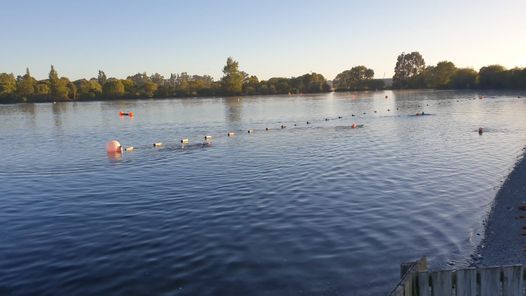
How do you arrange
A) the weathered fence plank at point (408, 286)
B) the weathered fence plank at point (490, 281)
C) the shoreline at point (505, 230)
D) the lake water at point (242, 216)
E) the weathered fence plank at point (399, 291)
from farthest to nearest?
the shoreline at point (505, 230)
the lake water at point (242, 216)
the weathered fence plank at point (490, 281)
the weathered fence plank at point (408, 286)
the weathered fence plank at point (399, 291)

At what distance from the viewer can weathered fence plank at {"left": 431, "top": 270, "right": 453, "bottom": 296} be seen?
9011 mm

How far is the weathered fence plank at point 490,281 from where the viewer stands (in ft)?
29.7

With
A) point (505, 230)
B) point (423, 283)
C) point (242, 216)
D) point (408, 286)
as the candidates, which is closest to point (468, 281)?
point (423, 283)

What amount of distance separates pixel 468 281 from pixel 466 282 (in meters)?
0.04

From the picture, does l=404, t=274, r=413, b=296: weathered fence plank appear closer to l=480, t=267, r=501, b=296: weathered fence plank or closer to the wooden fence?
the wooden fence

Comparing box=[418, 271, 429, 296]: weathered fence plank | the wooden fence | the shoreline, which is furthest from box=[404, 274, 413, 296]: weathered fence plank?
the shoreline

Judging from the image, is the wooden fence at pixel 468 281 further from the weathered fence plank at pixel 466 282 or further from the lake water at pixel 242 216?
the lake water at pixel 242 216

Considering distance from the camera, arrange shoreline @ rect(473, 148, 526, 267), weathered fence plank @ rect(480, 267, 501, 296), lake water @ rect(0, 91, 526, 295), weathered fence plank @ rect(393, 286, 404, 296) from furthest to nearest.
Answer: shoreline @ rect(473, 148, 526, 267) < lake water @ rect(0, 91, 526, 295) < weathered fence plank @ rect(480, 267, 501, 296) < weathered fence plank @ rect(393, 286, 404, 296)

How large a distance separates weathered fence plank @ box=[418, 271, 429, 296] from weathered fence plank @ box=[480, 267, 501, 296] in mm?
1070

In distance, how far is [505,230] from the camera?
61.5ft

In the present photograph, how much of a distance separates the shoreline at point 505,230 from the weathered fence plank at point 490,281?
23.2ft

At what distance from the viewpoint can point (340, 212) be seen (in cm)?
2277

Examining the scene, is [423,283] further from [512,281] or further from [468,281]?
[512,281]

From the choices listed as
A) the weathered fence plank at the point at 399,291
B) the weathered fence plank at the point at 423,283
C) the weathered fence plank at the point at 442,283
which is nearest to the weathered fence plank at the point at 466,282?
the weathered fence plank at the point at 442,283
